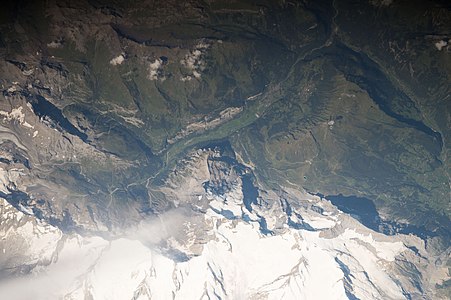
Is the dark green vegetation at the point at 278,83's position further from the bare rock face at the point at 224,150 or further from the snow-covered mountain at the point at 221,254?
the snow-covered mountain at the point at 221,254

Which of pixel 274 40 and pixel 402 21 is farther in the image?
pixel 274 40

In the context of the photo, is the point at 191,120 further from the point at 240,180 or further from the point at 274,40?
the point at 274,40

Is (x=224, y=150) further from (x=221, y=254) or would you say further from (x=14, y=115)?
(x=14, y=115)

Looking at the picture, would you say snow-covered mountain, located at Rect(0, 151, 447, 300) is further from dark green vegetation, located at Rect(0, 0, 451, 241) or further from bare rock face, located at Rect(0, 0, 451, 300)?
dark green vegetation, located at Rect(0, 0, 451, 241)

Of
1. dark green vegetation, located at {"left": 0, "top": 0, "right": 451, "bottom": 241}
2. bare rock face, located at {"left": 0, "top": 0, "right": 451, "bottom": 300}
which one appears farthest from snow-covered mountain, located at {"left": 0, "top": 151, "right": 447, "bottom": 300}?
dark green vegetation, located at {"left": 0, "top": 0, "right": 451, "bottom": 241}

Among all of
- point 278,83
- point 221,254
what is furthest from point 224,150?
point 221,254

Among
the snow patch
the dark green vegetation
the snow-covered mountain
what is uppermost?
the snow patch

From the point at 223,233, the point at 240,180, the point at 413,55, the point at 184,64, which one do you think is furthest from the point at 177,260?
the point at 413,55
